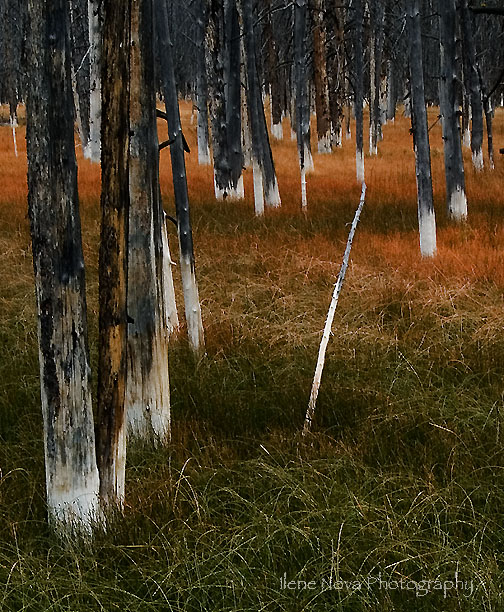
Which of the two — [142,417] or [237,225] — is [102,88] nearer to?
[142,417]

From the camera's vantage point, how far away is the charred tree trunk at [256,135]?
1120cm

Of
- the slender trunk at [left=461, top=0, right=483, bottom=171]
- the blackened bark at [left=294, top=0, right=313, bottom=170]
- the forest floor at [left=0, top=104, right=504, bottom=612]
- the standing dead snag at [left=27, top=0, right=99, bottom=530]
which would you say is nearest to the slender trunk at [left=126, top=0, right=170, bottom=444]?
the forest floor at [left=0, top=104, right=504, bottom=612]

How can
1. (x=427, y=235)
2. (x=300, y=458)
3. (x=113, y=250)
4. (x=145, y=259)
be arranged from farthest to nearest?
1. (x=427, y=235)
2. (x=145, y=259)
3. (x=300, y=458)
4. (x=113, y=250)

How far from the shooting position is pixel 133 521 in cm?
309

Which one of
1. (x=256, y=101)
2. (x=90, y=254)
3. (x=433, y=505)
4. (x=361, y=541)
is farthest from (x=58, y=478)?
(x=256, y=101)

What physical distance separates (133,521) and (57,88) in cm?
186

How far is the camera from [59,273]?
2.79 metres

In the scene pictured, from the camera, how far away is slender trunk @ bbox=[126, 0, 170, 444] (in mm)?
3727

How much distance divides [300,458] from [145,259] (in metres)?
1.36

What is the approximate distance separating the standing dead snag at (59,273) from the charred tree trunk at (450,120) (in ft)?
26.9

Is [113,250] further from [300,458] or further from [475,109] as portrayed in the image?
[475,109]

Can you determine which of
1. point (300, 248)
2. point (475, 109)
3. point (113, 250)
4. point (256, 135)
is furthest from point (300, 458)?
point (475, 109)

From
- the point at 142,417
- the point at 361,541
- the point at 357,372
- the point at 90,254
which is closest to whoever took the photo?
the point at 361,541

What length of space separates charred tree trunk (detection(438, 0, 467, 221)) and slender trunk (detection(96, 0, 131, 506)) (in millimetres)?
7974
